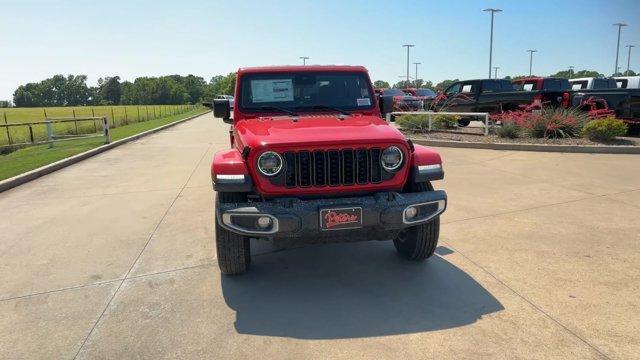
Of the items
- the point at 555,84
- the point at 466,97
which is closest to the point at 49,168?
the point at 466,97

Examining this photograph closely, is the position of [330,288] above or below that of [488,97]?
below

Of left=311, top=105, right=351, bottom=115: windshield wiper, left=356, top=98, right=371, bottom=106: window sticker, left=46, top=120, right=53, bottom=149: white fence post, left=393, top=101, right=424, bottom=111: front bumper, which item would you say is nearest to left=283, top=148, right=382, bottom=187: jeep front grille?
left=311, top=105, right=351, bottom=115: windshield wiper

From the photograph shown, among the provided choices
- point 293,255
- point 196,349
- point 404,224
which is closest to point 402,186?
point 404,224

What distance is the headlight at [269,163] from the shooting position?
350 cm

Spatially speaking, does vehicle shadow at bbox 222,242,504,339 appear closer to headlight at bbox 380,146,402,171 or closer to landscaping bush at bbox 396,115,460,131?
headlight at bbox 380,146,402,171

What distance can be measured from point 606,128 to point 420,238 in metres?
9.00

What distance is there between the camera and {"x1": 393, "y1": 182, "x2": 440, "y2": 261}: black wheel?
12.8 feet

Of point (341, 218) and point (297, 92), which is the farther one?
point (297, 92)

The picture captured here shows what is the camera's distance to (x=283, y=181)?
351cm

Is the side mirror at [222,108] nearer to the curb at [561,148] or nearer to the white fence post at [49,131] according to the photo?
the curb at [561,148]

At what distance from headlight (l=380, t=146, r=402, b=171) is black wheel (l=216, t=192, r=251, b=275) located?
113cm

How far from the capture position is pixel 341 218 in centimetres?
340

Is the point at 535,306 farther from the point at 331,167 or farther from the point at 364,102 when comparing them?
the point at 364,102

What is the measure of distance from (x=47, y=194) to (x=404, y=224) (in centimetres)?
667
